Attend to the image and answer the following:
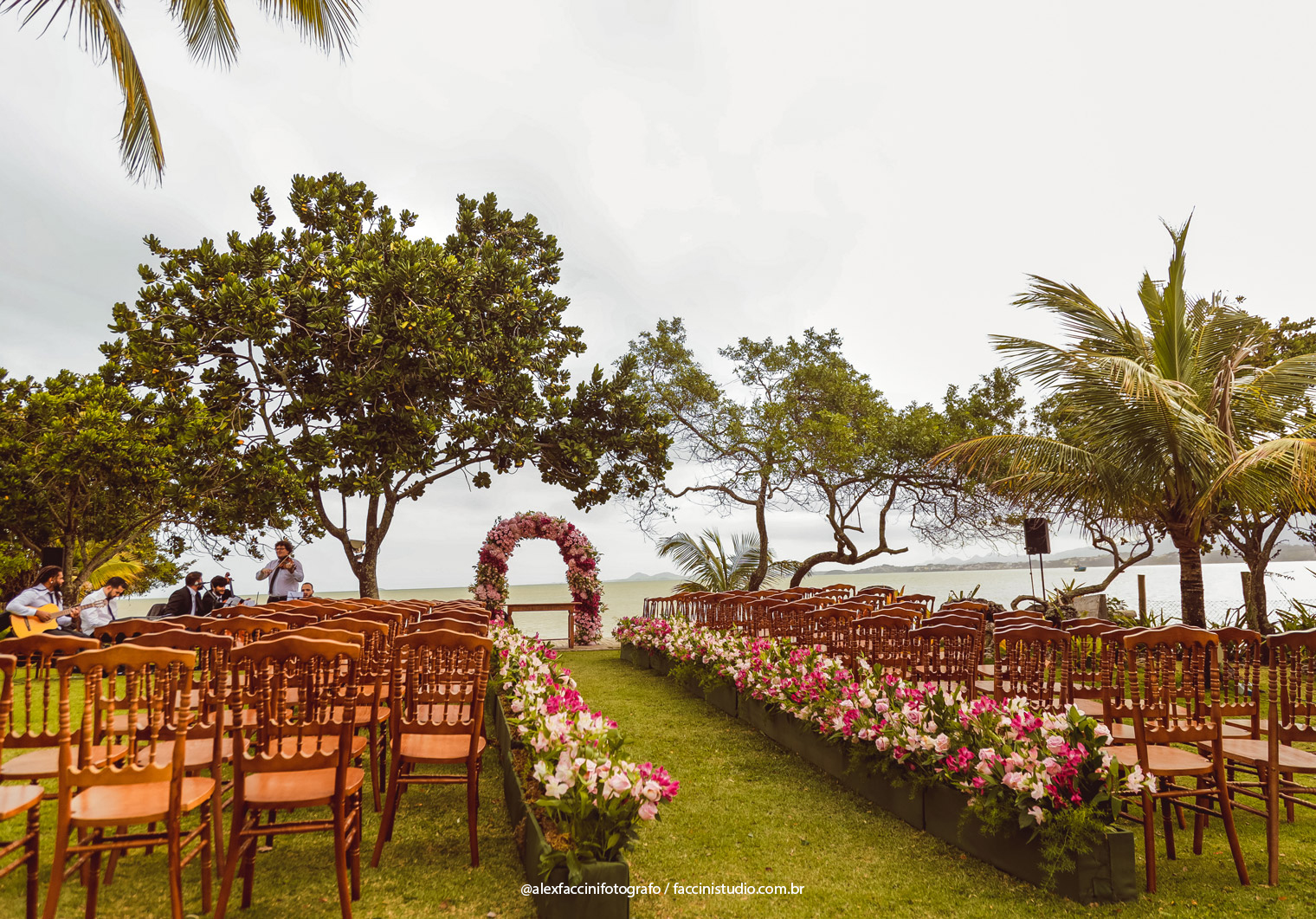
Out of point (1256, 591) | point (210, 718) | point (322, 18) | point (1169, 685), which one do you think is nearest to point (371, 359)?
point (322, 18)

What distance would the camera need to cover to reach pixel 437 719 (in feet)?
12.6

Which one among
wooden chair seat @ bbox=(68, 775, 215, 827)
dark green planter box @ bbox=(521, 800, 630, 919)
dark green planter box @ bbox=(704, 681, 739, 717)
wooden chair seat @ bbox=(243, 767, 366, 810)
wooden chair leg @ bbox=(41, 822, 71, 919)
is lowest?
dark green planter box @ bbox=(704, 681, 739, 717)

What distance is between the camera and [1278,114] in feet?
28.9

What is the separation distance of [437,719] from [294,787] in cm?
102

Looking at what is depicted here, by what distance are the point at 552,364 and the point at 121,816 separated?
13001 mm

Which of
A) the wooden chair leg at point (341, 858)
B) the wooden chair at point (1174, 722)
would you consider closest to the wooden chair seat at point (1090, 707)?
the wooden chair at point (1174, 722)

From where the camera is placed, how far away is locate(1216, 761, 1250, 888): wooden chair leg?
10.2ft

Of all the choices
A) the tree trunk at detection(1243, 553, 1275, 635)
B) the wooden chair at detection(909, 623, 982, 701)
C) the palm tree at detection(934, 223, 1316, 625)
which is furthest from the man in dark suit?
the tree trunk at detection(1243, 553, 1275, 635)

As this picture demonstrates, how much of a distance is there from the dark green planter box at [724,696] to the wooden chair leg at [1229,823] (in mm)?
3859

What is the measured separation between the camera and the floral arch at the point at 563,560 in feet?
48.2

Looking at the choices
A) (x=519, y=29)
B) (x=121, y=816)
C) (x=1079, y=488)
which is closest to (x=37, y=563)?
(x=519, y=29)

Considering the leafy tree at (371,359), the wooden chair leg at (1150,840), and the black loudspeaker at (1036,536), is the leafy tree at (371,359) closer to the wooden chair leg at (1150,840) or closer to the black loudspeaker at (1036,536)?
the black loudspeaker at (1036,536)

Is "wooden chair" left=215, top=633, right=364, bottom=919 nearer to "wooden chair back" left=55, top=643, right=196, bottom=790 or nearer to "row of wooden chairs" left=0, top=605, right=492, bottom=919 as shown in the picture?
"row of wooden chairs" left=0, top=605, right=492, bottom=919

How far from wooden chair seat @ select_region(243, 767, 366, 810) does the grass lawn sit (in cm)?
49
